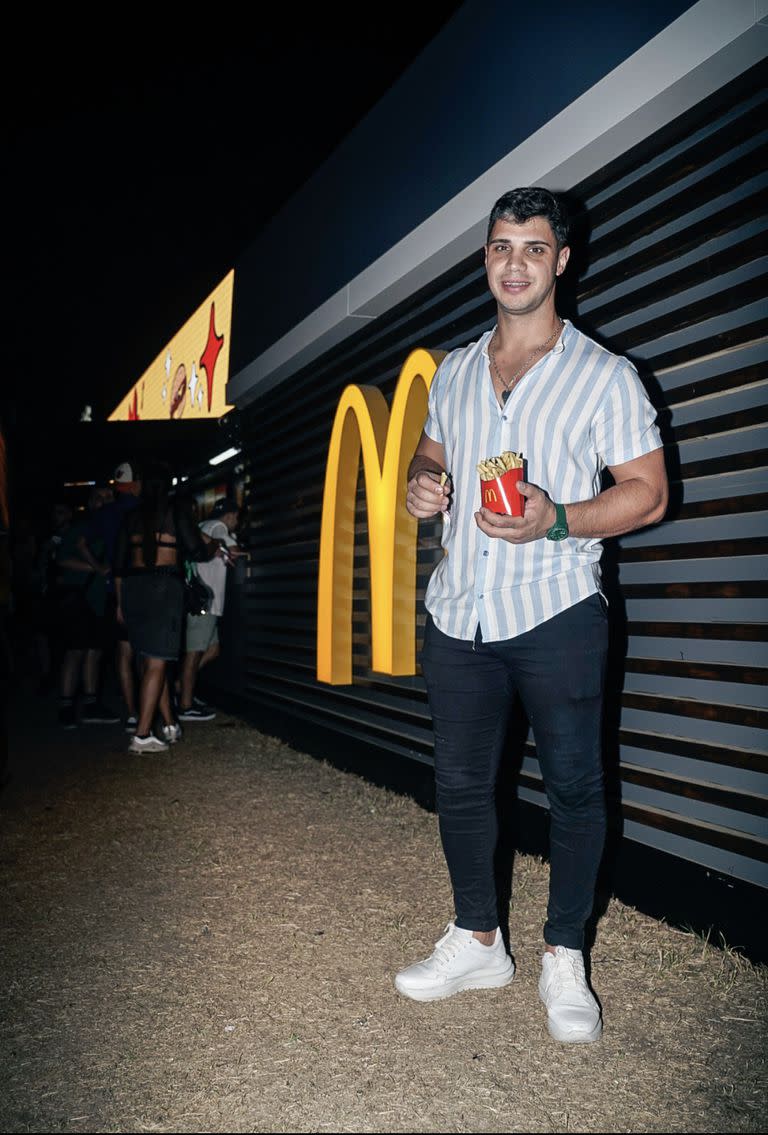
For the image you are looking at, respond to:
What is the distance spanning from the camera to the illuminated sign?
1010cm

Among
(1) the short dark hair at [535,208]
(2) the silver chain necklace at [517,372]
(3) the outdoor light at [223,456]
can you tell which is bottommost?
(2) the silver chain necklace at [517,372]

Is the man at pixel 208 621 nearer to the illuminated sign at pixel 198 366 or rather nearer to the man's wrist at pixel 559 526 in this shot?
the illuminated sign at pixel 198 366

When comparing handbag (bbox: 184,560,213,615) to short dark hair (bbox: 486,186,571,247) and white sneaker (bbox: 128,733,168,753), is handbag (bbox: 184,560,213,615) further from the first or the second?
short dark hair (bbox: 486,186,571,247)

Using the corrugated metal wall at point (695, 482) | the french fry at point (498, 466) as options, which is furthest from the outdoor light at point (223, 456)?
the french fry at point (498, 466)

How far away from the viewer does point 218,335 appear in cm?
1038

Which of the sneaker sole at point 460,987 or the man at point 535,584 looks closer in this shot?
the man at point 535,584

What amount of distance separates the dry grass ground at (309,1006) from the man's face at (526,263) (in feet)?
6.88

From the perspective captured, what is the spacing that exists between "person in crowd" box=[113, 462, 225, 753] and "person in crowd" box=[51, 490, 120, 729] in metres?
1.77

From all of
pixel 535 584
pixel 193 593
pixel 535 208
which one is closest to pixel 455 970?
pixel 535 584

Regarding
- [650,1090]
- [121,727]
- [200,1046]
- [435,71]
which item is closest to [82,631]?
[121,727]

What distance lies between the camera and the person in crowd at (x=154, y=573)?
6598 millimetres

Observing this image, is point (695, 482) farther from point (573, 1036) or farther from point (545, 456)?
point (573, 1036)

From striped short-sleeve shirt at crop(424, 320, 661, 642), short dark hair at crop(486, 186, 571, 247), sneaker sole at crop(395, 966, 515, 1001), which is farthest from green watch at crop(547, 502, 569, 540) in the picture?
sneaker sole at crop(395, 966, 515, 1001)

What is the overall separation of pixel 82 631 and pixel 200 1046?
6.30 meters
